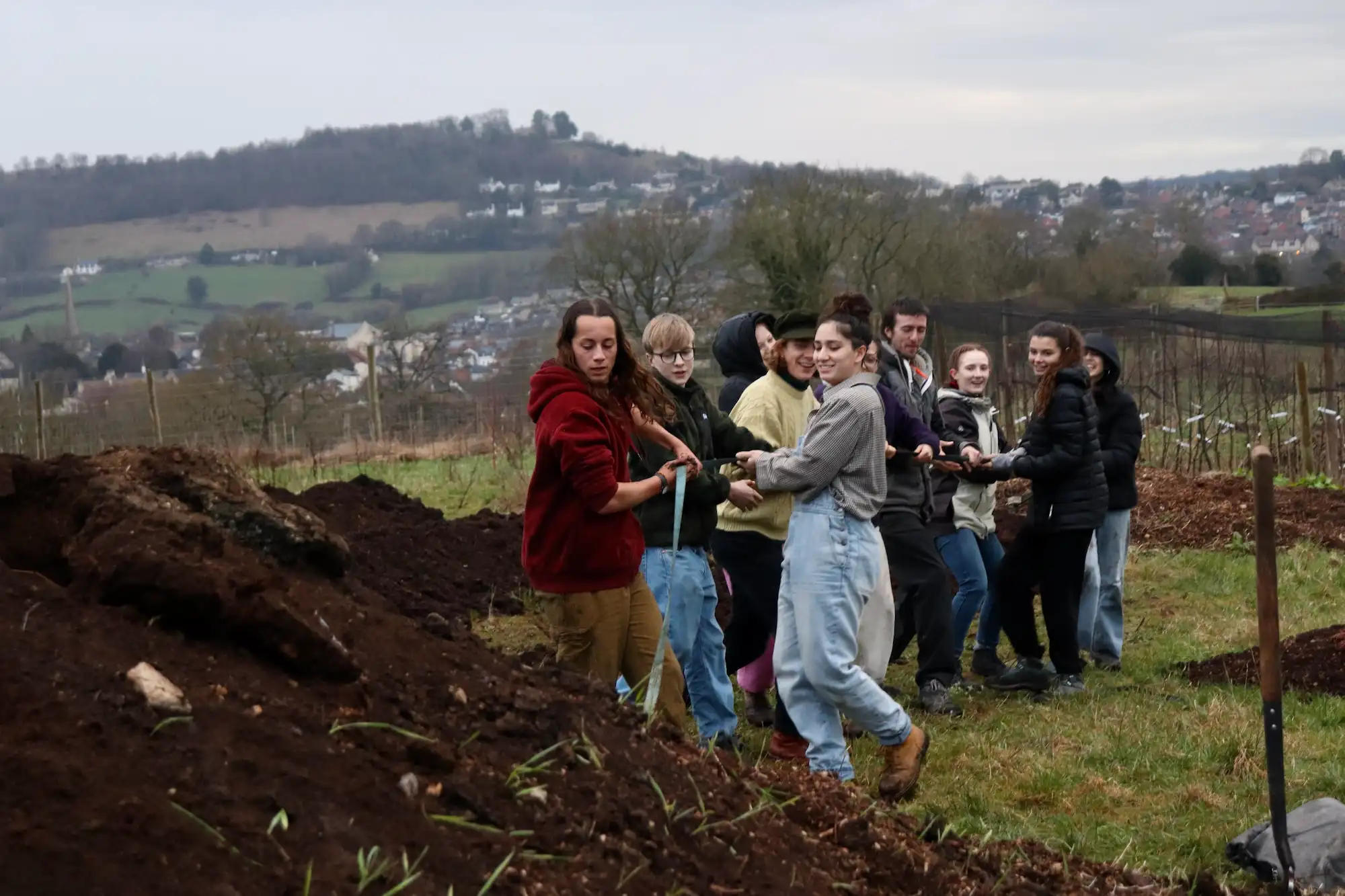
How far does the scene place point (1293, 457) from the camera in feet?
49.3

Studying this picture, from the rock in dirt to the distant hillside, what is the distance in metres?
86.4

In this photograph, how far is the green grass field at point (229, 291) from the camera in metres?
60.0

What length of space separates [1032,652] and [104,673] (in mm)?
5500

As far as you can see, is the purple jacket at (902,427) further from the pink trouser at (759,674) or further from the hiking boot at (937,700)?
the hiking boot at (937,700)

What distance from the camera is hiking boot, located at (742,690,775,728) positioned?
691 centimetres

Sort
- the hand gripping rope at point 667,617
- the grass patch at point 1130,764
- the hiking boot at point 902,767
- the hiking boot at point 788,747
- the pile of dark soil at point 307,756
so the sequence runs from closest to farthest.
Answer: the pile of dark soil at point 307,756
the hand gripping rope at point 667,617
the grass patch at point 1130,764
the hiking boot at point 902,767
the hiking boot at point 788,747

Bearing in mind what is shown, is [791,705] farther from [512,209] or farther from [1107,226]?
[512,209]

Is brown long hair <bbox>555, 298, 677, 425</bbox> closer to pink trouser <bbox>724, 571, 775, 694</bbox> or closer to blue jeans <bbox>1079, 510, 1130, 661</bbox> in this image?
pink trouser <bbox>724, 571, 775, 694</bbox>

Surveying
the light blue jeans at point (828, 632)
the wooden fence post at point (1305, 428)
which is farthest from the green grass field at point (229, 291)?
the light blue jeans at point (828, 632)

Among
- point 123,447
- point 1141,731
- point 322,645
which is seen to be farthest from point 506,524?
point 322,645

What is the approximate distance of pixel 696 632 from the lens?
590cm

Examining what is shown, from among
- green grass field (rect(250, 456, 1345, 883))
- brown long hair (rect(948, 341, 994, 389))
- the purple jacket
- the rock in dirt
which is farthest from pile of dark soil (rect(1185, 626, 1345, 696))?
the rock in dirt

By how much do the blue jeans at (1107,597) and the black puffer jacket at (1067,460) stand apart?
81 cm


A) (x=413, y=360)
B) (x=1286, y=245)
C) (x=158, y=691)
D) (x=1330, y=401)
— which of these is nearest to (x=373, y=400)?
(x=413, y=360)
